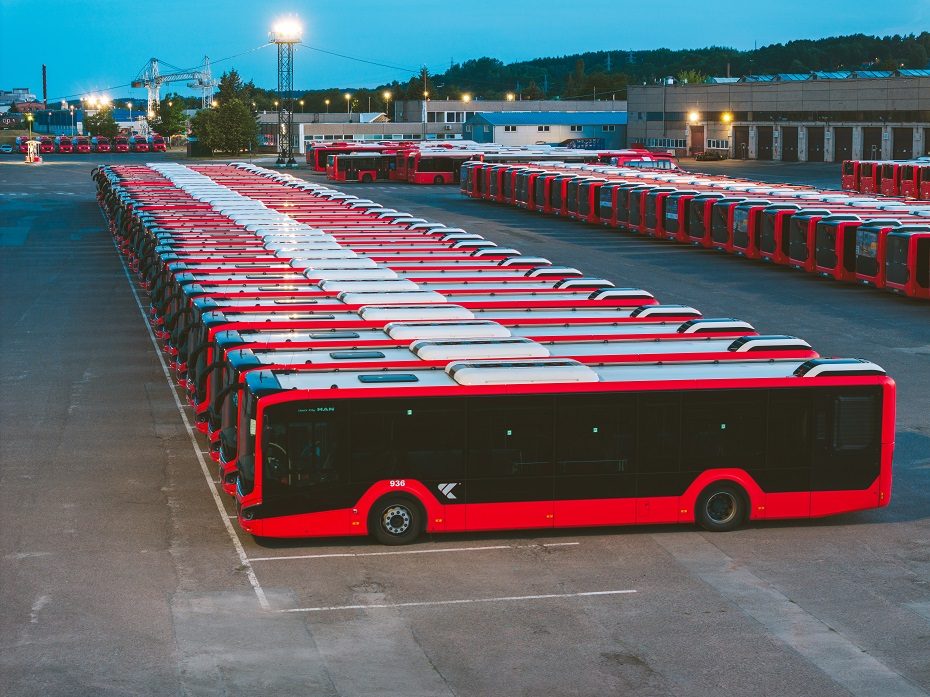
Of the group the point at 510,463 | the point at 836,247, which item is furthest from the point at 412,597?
the point at 836,247

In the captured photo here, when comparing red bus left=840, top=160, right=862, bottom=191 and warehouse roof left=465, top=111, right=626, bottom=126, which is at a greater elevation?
warehouse roof left=465, top=111, right=626, bottom=126

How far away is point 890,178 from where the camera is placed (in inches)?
3625

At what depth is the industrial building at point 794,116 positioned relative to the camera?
446 ft

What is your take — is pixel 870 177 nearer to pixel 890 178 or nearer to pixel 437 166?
pixel 890 178

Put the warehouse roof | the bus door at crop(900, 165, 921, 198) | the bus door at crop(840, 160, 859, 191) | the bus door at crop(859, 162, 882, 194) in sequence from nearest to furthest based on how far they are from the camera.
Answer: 1. the bus door at crop(900, 165, 921, 198)
2. the bus door at crop(859, 162, 882, 194)
3. the bus door at crop(840, 160, 859, 191)
4. the warehouse roof

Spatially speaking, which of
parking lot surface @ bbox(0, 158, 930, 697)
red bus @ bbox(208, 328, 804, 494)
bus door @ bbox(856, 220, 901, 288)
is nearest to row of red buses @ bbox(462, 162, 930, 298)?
bus door @ bbox(856, 220, 901, 288)

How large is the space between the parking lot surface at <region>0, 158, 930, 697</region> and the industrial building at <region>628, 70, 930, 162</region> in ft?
376

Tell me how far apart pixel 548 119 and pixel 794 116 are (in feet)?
122

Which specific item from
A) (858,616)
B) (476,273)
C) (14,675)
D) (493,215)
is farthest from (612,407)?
(493,215)

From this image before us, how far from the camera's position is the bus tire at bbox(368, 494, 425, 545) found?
19.3 meters

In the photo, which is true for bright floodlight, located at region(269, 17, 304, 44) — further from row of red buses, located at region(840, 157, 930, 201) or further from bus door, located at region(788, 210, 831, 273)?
bus door, located at region(788, 210, 831, 273)

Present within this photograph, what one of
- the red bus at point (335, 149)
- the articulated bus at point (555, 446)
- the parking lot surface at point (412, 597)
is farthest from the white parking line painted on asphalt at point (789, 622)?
the red bus at point (335, 149)

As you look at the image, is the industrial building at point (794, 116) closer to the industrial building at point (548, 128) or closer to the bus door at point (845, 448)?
the industrial building at point (548, 128)

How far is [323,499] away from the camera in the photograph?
19.1 meters
